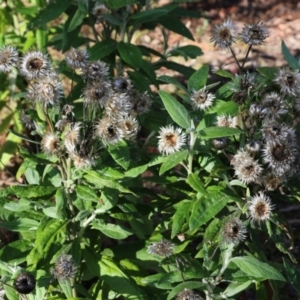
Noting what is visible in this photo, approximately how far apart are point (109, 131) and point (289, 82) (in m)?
0.67

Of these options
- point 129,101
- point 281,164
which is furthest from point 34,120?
point 281,164

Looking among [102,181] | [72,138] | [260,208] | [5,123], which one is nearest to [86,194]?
[102,181]

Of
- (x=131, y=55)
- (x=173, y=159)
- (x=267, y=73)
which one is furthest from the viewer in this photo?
(x=131, y=55)

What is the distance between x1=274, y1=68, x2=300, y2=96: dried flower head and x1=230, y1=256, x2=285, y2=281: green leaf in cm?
62

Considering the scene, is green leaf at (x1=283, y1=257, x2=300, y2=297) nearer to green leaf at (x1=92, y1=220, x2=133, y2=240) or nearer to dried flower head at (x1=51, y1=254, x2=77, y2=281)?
green leaf at (x1=92, y1=220, x2=133, y2=240)

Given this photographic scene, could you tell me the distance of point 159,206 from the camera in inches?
112

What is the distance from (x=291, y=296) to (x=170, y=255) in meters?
1.43

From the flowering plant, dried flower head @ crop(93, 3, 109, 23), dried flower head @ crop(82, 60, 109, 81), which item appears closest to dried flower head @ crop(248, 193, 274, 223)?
the flowering plant

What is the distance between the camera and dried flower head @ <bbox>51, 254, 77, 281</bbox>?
228cm

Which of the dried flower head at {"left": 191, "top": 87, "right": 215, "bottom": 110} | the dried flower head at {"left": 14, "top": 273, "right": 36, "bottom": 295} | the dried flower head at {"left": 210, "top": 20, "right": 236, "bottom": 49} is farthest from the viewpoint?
the dried flower head at {"left": 210, "top": 20, "right": 236, "bottom": 49}

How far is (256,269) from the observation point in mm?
2344

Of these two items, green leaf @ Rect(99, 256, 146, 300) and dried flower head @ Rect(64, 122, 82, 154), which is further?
green leaf @ Rect(99, 256, 146, 300)

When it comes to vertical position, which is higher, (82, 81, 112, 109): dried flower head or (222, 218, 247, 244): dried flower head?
(82, 81, 112, 109): dried flower head

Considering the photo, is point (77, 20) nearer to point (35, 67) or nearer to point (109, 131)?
point (35, 67)
